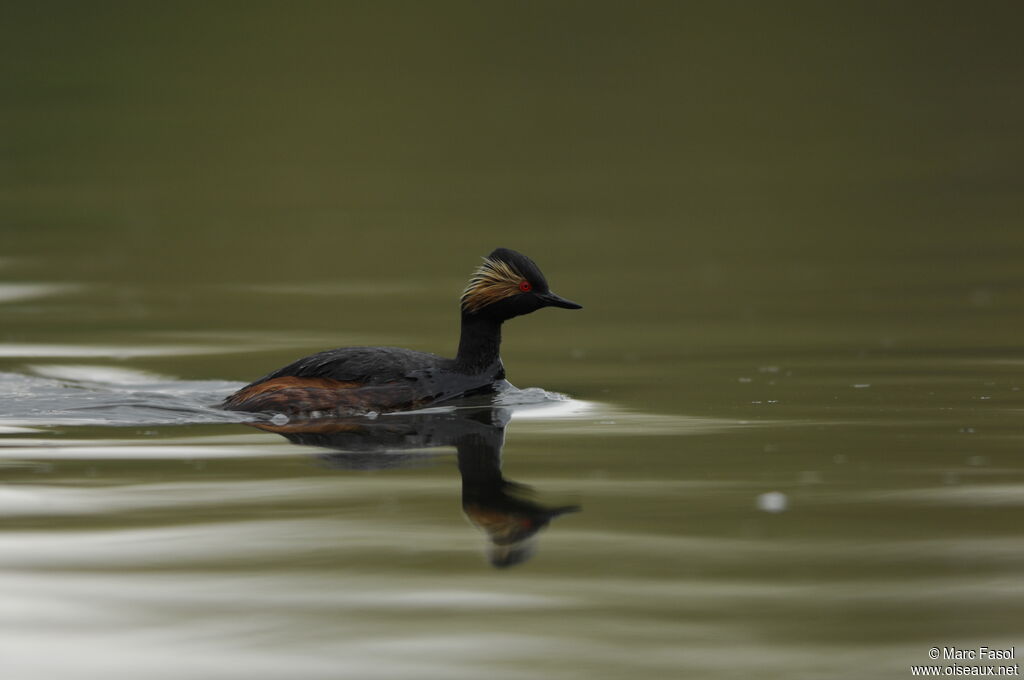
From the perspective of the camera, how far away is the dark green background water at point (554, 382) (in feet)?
19.6

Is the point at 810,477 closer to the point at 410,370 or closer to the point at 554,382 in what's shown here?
the point at 410,370

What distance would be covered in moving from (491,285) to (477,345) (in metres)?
0.41

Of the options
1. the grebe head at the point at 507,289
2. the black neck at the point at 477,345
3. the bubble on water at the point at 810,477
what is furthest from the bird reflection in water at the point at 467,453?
the bubble on water at the point at 810,477

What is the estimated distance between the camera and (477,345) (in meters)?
11.4

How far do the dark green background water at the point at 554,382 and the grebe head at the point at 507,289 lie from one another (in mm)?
740

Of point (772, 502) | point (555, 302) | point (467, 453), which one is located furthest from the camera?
point (555, 302)

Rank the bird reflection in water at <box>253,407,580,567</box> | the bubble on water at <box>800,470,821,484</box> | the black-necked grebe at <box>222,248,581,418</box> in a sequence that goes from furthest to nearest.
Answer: the black-necked grebe at <box>222,248,581,418</box>
the bubble on water at <box>800,470,821,484</box>
the bird reflection in water at <box>253,407,580,567</box>

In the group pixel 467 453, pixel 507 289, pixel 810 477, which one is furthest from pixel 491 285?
pixel 810 477

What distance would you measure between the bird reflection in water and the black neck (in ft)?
1.91

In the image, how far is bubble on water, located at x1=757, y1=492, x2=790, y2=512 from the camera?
7691mm

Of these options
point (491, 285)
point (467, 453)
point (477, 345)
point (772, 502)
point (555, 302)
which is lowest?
point (772, 502)

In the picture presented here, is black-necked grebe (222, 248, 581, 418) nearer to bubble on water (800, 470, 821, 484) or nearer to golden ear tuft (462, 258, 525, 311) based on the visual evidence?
golden ear tuft (462, 258, 525, 311)

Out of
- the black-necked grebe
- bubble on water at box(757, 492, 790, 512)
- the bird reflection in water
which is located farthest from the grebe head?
bubble on water at box(757, 492, 790, 512)

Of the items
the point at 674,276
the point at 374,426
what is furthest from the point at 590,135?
the point at 374,426
